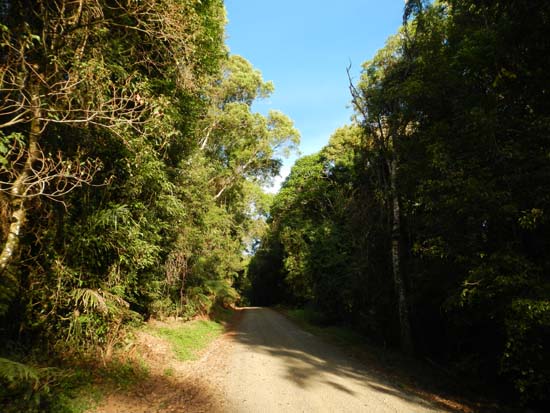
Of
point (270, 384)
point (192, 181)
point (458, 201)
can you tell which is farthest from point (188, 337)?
point (458, 201)

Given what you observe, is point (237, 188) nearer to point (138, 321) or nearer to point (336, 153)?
point (336, 153)

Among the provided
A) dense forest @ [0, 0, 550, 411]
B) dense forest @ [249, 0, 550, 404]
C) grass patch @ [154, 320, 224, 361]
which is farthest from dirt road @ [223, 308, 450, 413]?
dense forest @ [0, 0, 550, 411]

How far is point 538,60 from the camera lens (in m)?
5.65

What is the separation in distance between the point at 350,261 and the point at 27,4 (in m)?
14.4

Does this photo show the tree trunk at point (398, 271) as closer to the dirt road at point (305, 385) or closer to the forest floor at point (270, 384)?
the forest floor at point (270, 384)

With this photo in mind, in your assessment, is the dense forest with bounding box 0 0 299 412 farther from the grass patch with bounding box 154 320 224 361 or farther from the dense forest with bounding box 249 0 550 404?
the dense forest with bounding box 249 0 550 404

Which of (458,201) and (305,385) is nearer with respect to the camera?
(458,201)

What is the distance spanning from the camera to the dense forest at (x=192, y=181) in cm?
446

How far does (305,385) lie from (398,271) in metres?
6.00

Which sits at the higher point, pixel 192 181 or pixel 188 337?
pixel 192 181

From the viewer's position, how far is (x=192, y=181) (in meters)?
11.6

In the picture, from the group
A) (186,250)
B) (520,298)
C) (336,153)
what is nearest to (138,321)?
(186,250)

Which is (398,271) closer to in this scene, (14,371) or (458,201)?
(458,201)

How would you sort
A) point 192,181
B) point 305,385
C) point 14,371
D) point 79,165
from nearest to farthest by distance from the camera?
point 14,371 < point 79,165 < point 305,385 < point 192,181
